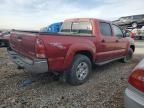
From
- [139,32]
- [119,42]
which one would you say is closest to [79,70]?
[119,42]

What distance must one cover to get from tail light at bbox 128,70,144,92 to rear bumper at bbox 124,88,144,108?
0.33 feet

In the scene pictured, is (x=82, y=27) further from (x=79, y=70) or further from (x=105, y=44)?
(x=79, y=70)

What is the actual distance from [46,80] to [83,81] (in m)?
1.06

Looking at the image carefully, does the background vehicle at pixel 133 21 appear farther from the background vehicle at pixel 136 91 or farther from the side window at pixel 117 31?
the background vehicle at pixel 136 91

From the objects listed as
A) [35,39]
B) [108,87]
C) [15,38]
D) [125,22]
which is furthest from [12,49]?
[125,22]

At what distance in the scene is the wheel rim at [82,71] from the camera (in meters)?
4.96

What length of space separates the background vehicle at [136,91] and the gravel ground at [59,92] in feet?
4.58

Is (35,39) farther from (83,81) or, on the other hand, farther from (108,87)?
(108,87)

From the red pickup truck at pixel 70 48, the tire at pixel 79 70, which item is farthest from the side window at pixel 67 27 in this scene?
the tire at pixel 79 70

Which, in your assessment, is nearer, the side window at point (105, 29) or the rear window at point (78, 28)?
the rear window at point (78, 28)

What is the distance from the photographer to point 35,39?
3992 millimetres

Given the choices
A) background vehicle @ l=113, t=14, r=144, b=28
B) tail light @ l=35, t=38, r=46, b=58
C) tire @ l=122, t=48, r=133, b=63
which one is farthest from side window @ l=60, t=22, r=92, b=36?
background vehicle @ l=113, t=14, r=144, b=28

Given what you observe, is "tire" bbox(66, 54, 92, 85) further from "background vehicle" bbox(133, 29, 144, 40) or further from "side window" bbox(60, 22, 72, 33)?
"background vehicle" bbox(133, 29, 144, 40)

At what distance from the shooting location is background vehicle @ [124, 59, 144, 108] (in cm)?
233
